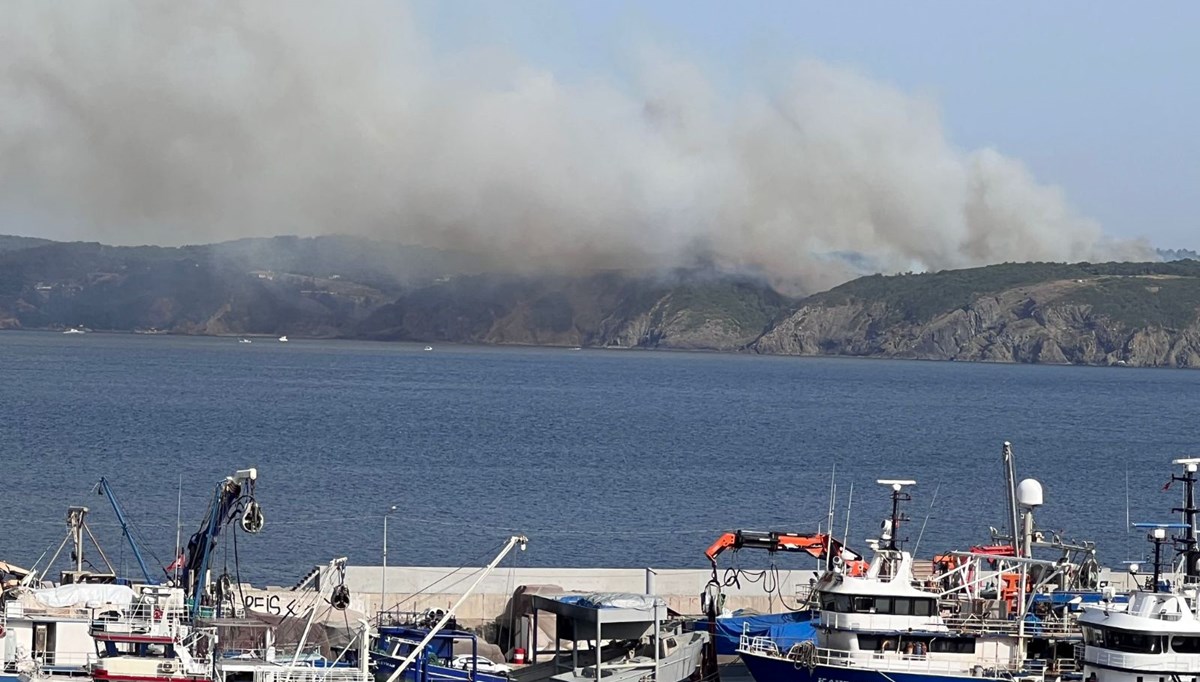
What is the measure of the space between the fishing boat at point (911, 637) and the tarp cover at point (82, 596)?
13.5 metres

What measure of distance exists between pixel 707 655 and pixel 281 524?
3716 centimetres

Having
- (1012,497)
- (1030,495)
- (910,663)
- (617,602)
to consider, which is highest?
(1030,495)

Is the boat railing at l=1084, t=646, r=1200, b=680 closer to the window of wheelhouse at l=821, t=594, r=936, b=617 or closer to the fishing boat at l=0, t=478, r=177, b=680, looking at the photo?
the window of wheelhouse at l=821, t=594, r=936, b=617

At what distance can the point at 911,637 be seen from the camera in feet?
128

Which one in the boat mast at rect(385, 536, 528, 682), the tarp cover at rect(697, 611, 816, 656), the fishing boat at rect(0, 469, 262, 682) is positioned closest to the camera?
the boat mast at rect(385, 536, 528, 682)

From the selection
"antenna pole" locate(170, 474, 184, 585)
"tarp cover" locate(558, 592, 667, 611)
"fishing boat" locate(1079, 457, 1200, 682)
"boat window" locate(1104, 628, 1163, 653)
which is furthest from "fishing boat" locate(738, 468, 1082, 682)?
"antenna pole" locate(170, 474, 184, 585)

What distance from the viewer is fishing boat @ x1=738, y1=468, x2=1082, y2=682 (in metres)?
38.7

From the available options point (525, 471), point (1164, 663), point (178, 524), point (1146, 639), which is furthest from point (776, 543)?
point (525, 471)

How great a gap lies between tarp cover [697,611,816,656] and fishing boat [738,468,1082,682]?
2554 millimetres

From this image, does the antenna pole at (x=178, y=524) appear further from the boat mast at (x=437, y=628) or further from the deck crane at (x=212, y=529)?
the boat mast at (x=437, y=628)

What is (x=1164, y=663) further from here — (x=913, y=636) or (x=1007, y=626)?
(x=913, y=636)

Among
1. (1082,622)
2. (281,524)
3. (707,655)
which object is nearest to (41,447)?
(281,524)

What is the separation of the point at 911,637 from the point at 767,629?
217 inches

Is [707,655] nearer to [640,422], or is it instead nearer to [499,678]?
[499,678]
